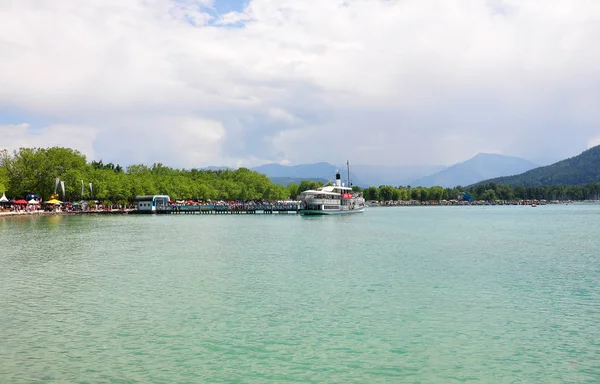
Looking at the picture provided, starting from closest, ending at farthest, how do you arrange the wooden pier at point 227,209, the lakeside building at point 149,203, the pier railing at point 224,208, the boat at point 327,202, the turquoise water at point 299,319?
the turquoise water at point 299,319
the boat at point 327,202
the lakeside building at point 149,203
the pier railing at point 224,208
the wooden pier at point 227,209

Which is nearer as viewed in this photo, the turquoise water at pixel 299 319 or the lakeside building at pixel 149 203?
the turquoise water at pixel 299 319

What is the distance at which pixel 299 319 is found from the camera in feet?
67.7

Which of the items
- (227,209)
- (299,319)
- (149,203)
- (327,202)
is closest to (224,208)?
(227,209)

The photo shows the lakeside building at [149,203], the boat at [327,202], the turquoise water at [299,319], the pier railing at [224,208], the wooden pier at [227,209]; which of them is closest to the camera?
the turquoise water at [299,319]

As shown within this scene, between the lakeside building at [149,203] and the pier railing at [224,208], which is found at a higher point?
the lakeside building at [149,203]

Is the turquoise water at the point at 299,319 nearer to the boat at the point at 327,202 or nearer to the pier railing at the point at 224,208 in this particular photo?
the boat at the point at 327,202

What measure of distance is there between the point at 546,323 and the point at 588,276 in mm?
13156

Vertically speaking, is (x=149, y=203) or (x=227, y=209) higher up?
(x=149, y=203)

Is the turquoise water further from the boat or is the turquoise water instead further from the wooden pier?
the wooden pier

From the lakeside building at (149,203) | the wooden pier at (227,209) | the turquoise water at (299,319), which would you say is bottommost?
the turquoise water at (299,319)

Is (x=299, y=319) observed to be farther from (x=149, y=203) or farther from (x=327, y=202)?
(x=149, y=203)

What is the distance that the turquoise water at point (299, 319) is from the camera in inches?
588

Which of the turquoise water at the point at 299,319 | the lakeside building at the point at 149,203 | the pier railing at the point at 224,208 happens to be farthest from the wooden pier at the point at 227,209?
the turquoise water at the point at 299,319

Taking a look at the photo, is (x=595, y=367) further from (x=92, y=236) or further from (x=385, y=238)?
(x=92, y=236)
